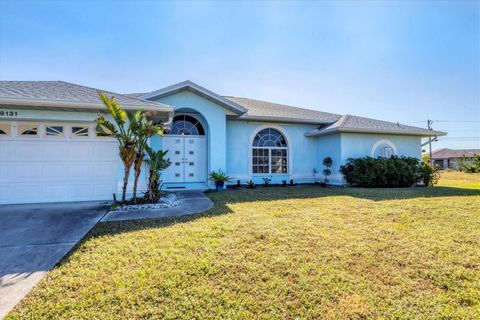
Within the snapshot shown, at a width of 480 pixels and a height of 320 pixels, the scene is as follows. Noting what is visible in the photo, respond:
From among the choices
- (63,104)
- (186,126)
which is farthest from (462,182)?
(63,104)

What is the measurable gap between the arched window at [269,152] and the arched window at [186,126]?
3491 mm

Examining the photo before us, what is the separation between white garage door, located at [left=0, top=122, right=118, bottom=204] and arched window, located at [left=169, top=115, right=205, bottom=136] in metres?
3.88

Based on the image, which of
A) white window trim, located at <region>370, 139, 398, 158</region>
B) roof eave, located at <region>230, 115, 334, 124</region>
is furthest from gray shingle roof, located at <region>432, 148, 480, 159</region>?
roof eave, located at <region>230, 115, 334, 124</region>

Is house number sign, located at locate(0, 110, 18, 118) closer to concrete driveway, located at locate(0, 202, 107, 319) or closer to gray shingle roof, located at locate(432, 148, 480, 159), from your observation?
concrete driveway, located at locate(0, 202, 107, 319)

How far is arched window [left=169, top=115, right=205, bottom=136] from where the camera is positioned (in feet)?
40.0

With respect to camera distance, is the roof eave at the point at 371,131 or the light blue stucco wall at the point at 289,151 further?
the light blue stucco wall at the point at 289,151

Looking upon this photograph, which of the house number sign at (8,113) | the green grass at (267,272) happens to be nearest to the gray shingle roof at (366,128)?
the green grass at (267,272)

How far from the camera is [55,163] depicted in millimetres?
8188

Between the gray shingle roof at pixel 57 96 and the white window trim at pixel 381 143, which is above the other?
the gray shingle roof at pixel 57 96

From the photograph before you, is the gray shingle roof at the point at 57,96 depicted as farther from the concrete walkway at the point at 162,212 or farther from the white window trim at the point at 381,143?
the white window trim at the point at 381,143

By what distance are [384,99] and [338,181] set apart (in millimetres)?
10314

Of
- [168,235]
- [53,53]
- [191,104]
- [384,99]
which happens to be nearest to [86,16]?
[53,53]

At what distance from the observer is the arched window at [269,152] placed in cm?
1406

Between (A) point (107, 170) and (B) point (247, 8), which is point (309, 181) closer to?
(B) point (247, 8)
